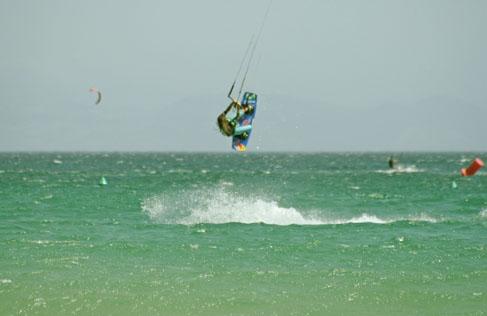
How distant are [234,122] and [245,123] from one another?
0.43 metres

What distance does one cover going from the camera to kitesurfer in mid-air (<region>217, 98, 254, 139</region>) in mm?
17141

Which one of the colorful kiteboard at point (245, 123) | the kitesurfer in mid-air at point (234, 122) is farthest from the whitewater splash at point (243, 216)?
Answer: the kitesurfer in mid-air at point (234, 122)

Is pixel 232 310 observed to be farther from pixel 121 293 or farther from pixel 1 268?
pixel 1 268

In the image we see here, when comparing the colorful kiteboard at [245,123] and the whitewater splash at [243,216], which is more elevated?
the colorful kiteboard at [245,123]

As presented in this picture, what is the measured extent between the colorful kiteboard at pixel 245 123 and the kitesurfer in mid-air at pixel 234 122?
6cm

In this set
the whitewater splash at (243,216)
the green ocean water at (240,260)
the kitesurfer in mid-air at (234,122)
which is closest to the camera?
the green ocean water at (240,260)

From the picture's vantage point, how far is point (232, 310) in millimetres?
14734

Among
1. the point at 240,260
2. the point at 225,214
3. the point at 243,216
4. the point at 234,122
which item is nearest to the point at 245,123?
the point at 234,122

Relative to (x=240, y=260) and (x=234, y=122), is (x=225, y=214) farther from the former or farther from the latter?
(x=234, y=122)

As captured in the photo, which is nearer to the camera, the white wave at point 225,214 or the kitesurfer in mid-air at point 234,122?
the kitesurfer in mid-air at point 234,122

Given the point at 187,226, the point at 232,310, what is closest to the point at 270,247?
the point at 187,226

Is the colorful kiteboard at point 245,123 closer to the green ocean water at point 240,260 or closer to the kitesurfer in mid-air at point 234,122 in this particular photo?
the kitesurfer in mid-air at point 234,122

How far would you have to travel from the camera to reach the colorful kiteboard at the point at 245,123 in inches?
699

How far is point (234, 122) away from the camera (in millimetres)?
17469
